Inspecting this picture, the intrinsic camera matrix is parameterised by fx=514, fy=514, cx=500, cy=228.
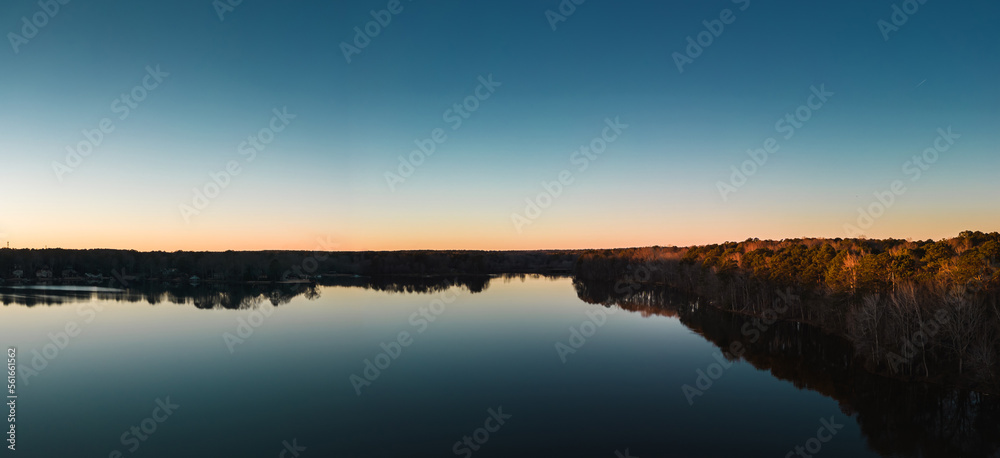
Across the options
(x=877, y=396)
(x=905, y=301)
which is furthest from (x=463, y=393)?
(x=905, y=301)

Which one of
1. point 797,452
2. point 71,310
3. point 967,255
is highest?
point 967,255

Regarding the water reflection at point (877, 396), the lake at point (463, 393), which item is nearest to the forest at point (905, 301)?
the water reflection at point (877, 396)

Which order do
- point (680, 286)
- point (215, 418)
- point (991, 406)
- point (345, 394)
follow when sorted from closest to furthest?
point (215, 418), point (991, 406), point (345, 394), point (680, 286)

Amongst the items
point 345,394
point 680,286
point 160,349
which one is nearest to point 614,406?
point 345,394

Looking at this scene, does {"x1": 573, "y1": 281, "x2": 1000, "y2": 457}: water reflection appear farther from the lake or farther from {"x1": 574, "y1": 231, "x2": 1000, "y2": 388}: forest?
{"x1": 574, "y1": 231, "x2": 1000, "y2": 388}: forest

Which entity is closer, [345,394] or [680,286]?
[345,394]

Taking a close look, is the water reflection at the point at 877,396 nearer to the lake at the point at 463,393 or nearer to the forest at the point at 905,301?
the lake at the point at 463,393

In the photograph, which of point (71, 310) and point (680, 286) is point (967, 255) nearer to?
point (680, 286)
